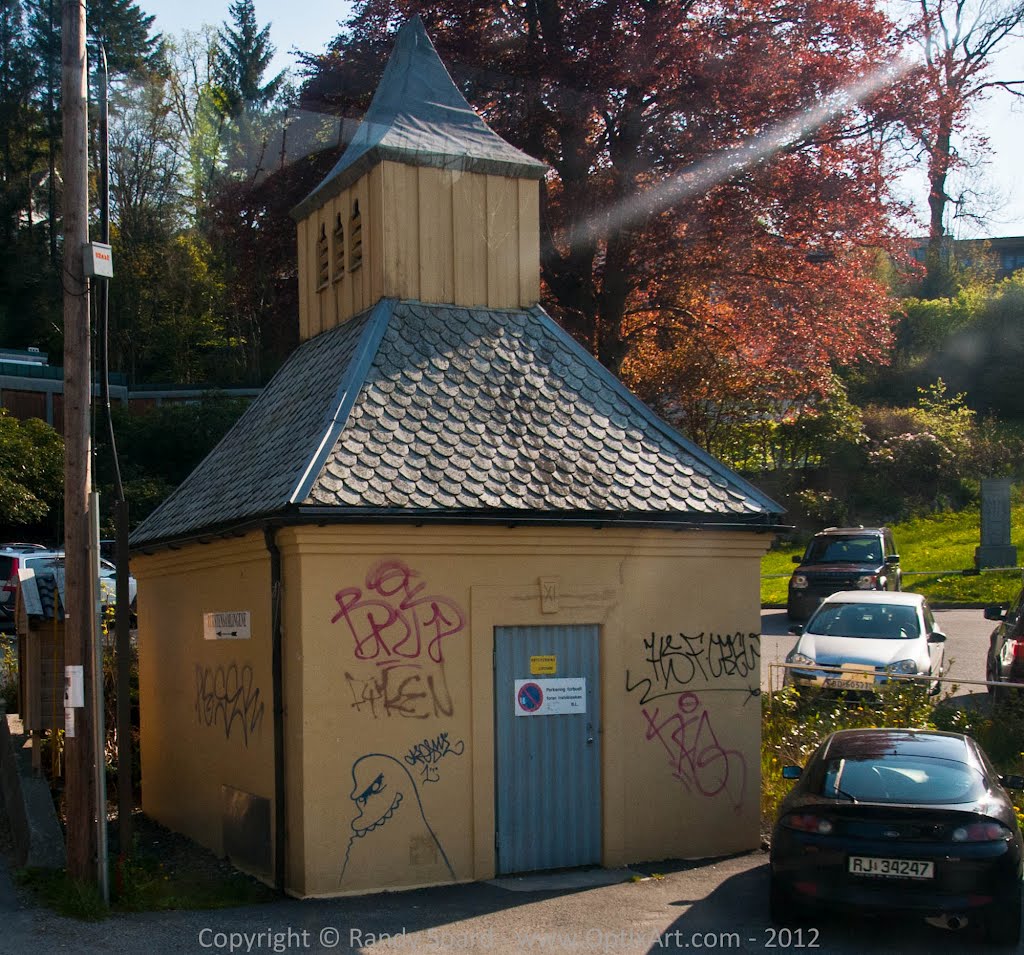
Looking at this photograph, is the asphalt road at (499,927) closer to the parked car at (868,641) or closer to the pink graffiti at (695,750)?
the pink graffiti at (695,750)

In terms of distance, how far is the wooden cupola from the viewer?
38.2 feet

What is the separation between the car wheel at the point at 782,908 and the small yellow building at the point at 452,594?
82.8 inches

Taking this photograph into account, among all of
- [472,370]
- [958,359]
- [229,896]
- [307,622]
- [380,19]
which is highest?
[380,19]

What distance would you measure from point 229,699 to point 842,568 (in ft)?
52.5

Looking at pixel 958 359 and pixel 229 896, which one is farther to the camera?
pixel 958 359

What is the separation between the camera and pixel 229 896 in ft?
30.5

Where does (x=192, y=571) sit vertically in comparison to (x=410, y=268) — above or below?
below

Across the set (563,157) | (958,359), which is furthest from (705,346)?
(958,359)

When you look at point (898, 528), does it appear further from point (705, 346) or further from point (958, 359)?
point (705, 346)

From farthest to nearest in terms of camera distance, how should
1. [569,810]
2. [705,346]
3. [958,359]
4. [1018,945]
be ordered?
[958,359], [705,346], [569,810], [1018,945]

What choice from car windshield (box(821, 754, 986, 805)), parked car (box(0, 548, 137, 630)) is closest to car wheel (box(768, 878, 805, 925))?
car windshield (box(821, 754, 986, 805))

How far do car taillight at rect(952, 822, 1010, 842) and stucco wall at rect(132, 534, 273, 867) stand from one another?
17.0 ft

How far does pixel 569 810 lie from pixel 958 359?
3670 centimetres

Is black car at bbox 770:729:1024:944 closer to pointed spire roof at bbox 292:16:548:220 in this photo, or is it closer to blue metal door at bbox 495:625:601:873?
blue metal door at bbox 495:625:601:873
